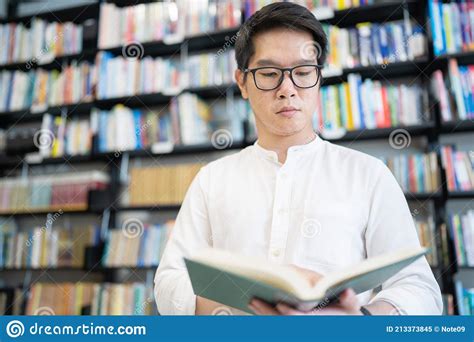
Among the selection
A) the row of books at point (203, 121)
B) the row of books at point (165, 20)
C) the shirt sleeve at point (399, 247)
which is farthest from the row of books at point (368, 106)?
the shirt sleeve at point (399, 247)

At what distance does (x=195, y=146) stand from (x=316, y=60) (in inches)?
50.9

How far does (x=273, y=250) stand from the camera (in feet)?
2.98

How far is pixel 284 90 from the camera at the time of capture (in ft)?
3.14

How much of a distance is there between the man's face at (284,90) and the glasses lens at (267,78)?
1 centimetres

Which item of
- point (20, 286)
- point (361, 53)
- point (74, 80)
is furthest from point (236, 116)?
point (20, 286)

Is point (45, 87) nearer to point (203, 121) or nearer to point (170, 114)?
point (170, 114)

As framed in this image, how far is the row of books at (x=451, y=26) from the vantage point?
1.87 meters

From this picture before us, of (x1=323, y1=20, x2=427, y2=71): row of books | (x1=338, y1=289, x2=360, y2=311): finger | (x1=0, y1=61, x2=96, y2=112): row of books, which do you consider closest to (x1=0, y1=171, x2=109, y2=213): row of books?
(x1=0, y1=61, x2=96, y2=112): row of books

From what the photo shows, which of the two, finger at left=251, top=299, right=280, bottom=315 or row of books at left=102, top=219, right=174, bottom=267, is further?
row of books at left=102, top=219, right=174, bottom=267

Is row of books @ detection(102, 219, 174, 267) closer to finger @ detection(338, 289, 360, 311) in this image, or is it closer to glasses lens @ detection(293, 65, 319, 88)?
glasses lens @ detection(293, 65, 319, 88)

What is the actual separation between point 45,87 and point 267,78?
2219mm

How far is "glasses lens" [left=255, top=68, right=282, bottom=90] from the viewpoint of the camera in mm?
975

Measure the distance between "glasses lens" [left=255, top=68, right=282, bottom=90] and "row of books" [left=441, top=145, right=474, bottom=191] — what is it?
1186 mm
